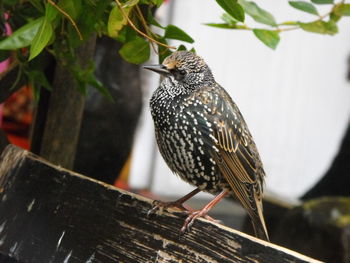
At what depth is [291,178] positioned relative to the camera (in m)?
8.81

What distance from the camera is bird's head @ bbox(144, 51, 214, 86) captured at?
2.64m

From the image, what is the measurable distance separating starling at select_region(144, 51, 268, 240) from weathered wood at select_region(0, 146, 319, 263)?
1.85 feet

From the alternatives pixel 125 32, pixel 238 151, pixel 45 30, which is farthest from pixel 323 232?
pixel 45 30

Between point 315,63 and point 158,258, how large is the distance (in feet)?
22.9

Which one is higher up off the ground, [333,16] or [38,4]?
[333,16]

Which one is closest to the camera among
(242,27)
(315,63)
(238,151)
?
(242,27)

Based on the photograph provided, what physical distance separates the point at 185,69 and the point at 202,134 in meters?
0.24

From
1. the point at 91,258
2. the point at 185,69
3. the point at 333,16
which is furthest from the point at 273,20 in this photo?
the point at 91,258

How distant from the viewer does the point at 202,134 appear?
2.68 meters

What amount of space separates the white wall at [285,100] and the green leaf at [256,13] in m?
5.74

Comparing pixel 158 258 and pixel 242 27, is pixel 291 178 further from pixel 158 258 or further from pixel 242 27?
pixel 158 258

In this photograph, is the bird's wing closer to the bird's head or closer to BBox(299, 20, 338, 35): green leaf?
the bird's head

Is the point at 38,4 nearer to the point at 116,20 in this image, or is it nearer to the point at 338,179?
the point at 116,20

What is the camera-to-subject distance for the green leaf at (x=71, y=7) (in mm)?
2114
